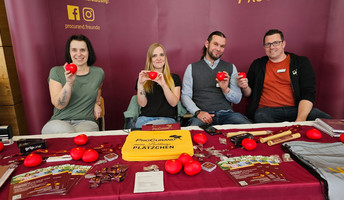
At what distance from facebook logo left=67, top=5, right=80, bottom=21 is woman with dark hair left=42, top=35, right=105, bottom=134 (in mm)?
1222

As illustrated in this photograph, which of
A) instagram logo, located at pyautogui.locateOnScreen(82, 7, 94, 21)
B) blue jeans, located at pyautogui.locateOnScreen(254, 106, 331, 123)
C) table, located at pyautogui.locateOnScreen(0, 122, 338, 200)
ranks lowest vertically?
blue jeans, located at pyautogui.locateOnScreen(254, 106, 331, 123)

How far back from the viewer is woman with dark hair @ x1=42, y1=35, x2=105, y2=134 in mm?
2420

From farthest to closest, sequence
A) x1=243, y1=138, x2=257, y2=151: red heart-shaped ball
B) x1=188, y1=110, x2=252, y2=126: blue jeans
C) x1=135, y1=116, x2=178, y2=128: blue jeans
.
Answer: x1=188, y1=110, x2=252, y2=126: blue jeans, x1=135, y1=116, x2=178, y2=128: blue jeans, x1=243, y1=138, x2=257, y2=151: red heart-shaped ball

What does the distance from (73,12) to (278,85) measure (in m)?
3.52

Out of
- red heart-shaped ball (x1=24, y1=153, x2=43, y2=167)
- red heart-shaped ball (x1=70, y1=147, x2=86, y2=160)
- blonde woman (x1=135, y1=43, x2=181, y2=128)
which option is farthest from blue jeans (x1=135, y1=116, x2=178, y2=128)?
red heart-shaped ball (x1=24, y1=153, x2=43, y2=167)

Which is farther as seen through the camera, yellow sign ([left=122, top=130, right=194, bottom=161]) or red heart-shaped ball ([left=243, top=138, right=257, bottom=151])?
red heart-shaped ball ([left=243, top=138, right=257, bottom=151])

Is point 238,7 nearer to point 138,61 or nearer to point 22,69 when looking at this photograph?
point 138,61

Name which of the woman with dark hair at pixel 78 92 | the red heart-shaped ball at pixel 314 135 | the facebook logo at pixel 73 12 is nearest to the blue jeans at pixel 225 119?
the red heart-shaped ball at pixel 314 135

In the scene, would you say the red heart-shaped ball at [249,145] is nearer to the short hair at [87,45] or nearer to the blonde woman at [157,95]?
the blonde woman at [157,95]

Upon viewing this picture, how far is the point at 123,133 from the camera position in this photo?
6.03ft

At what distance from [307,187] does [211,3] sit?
3490 mm

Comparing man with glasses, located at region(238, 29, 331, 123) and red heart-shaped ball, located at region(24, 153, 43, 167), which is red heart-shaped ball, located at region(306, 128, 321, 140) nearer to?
man with glasses, located at region(238, 29, 331, 123)

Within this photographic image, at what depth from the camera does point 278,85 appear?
124 inches

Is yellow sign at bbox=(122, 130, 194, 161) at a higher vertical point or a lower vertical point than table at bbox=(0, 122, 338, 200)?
higher
